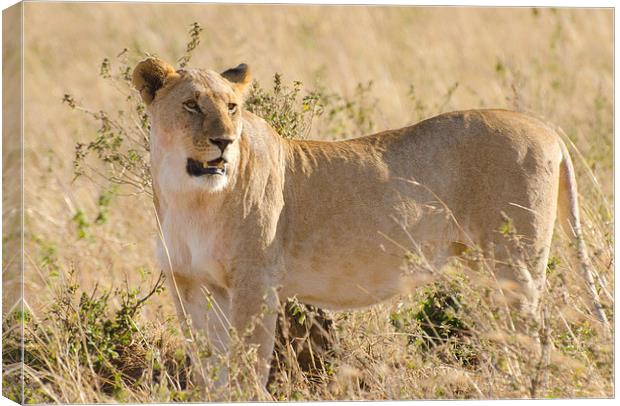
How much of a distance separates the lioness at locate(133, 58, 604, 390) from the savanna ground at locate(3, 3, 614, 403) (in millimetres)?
248

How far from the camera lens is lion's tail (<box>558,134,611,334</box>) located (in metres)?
5.71

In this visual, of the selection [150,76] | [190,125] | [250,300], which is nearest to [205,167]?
[190,125]

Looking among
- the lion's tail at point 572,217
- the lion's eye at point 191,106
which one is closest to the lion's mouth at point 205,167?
the lion's eye at point 191,106

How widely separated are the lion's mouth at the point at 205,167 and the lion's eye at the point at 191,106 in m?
0.22

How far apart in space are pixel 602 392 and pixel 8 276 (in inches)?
109

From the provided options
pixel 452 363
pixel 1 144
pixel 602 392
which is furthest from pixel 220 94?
pixel 602 392

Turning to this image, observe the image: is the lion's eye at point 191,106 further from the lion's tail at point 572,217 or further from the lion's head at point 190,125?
the lion's tail at point 572,217

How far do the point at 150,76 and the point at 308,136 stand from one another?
1835 mm

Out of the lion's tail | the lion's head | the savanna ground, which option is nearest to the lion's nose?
the lion's head

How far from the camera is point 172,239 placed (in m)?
5.23

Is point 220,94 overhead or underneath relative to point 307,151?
overhead

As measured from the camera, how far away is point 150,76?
5.11 metres

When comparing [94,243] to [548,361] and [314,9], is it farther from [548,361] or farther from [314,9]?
[548,361]

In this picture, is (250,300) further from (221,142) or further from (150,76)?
(150,76)
